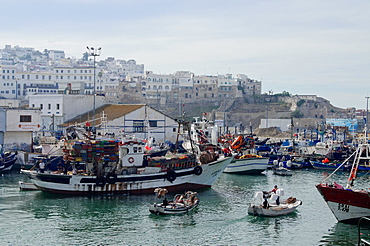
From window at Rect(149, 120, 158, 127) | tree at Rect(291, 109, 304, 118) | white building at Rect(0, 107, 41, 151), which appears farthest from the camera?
tree at Rect(291, 109, 304, 118)

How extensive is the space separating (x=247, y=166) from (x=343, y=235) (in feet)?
64.0

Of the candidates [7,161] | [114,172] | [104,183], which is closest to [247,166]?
[114,172]

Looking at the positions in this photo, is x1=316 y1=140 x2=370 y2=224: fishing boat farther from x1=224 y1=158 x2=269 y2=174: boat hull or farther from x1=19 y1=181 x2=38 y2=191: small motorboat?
x1=224 y1=158 x2=269 y2=174: boat hull

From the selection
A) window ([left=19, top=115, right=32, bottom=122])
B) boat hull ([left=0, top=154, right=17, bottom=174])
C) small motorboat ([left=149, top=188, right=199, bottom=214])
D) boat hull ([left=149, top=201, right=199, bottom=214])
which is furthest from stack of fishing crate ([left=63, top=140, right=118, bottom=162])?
window ([left=19, top=115, right=32, bottom=122])

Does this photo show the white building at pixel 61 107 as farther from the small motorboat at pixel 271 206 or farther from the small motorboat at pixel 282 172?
the small motorboat at pixel 271 206

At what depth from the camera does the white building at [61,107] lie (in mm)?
55688

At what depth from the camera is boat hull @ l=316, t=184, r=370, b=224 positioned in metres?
23.6

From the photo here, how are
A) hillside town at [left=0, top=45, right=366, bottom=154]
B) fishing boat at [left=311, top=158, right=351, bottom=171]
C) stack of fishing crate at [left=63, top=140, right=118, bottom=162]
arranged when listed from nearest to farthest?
stack of fishing crate at [left=63, top=140, right=118, bottom=162] → fishing boat at [left=311, top=158, right=351, bottom=171] → hillside town at [left=0, top=45, right=366, bottom=154]

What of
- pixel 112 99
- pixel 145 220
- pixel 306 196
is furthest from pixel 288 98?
pixel 145 220

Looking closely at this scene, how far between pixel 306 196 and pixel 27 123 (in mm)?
25481

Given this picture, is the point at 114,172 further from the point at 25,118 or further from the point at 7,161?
the point at 25,118

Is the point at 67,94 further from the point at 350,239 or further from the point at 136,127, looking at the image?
the point at 350,239

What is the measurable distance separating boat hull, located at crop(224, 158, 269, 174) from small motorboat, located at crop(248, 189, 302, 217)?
14.3 metres

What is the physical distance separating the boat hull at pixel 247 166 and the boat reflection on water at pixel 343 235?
1783 centimetres
